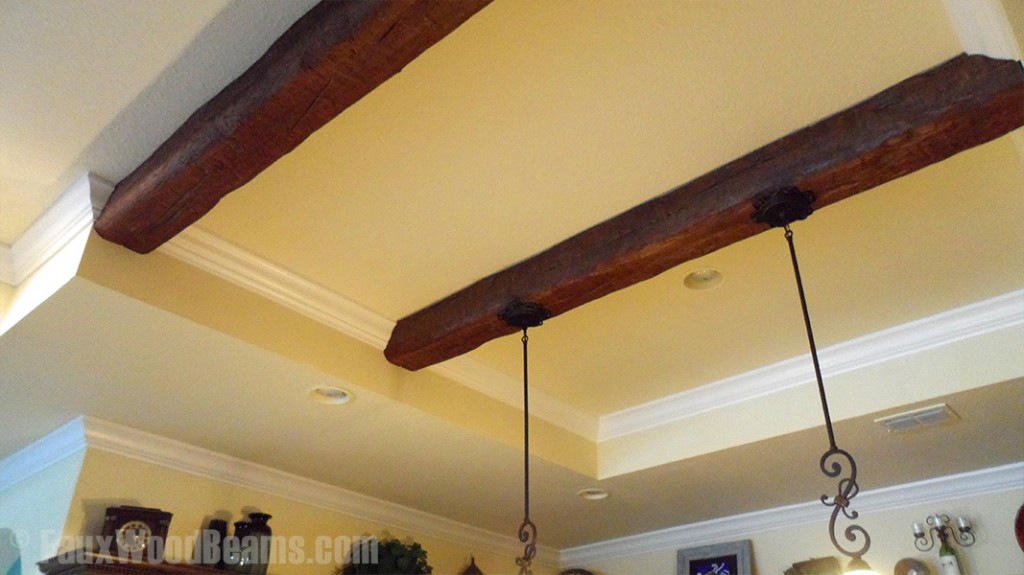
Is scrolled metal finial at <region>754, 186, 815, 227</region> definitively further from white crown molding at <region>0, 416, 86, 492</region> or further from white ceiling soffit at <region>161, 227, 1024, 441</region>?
white crown molding at <region>0, 416, 86, 492</region>

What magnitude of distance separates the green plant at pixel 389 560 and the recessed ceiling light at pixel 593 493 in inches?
30.7

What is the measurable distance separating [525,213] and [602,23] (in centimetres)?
67

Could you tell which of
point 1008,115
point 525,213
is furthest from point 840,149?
point 525,213

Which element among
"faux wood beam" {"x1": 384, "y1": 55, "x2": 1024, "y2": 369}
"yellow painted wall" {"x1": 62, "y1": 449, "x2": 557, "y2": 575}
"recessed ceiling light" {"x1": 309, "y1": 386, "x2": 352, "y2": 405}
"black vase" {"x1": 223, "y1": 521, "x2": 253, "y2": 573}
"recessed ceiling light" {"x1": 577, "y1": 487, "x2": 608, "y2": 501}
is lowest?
"black vase" {"x1": 223, "y1": 521, "x2": 253, "y2": 573}

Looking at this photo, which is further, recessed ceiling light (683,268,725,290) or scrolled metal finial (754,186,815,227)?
recessed ceiling light (683,268,725,290)

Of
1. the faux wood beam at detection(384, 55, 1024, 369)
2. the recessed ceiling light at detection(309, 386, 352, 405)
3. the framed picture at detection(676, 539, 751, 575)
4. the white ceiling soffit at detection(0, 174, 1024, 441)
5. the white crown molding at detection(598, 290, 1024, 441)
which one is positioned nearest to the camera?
the faux wood beam at detection(384, 55, 1024, 369)

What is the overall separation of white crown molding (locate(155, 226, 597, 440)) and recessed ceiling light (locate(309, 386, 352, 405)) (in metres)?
0.19

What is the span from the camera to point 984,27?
1581mm

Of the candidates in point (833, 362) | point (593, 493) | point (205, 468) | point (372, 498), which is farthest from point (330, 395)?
point (833, 362)

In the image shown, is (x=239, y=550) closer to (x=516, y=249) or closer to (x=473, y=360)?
(x=473, y=360)

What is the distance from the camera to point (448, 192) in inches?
82.7

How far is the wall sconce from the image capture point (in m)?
2.86

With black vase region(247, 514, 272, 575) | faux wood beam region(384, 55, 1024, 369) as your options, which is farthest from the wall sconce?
black vase region(247, 514, 272, 575)

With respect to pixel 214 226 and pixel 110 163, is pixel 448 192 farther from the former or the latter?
pixel 110 163
